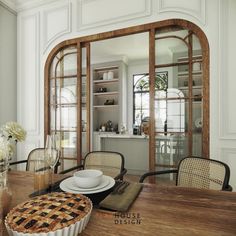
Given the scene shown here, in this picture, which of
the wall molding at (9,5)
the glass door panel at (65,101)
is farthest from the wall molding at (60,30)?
the wall molding at (9,5)

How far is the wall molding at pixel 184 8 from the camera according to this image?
2.14m

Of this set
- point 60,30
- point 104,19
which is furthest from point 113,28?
point 60,30

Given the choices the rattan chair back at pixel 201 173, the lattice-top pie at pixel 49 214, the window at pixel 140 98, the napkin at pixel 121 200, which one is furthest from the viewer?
the window at pixel 140 98

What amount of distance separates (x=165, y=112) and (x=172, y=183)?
87 centimetres

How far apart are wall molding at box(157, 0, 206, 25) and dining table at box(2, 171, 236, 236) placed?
1968 millimetres

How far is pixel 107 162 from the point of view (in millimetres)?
1794

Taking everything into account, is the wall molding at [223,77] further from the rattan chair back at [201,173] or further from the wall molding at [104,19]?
the wall molding at [104,19]

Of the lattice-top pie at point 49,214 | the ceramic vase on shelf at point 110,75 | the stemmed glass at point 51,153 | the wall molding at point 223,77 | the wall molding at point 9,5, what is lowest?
the lattice-top pie at point 49,214

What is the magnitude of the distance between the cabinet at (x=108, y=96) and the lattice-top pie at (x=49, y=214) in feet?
15.5

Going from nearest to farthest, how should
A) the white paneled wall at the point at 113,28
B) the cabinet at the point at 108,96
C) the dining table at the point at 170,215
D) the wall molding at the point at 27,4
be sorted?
the dining table at the point at 170,215, the white paneled wall at the point at 113,28, the wall molding at the point at 27,4, the cabinet at the point at 108,96

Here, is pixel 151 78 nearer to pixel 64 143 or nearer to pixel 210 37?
pixel 210 37

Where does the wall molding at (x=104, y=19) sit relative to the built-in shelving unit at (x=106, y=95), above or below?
above

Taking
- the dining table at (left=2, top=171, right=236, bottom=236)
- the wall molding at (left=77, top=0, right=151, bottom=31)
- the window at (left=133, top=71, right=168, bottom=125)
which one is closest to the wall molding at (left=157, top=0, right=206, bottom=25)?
the wall molding at (left=77, top=0, right=151, bottom=31)

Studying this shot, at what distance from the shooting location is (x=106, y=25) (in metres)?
2.61
